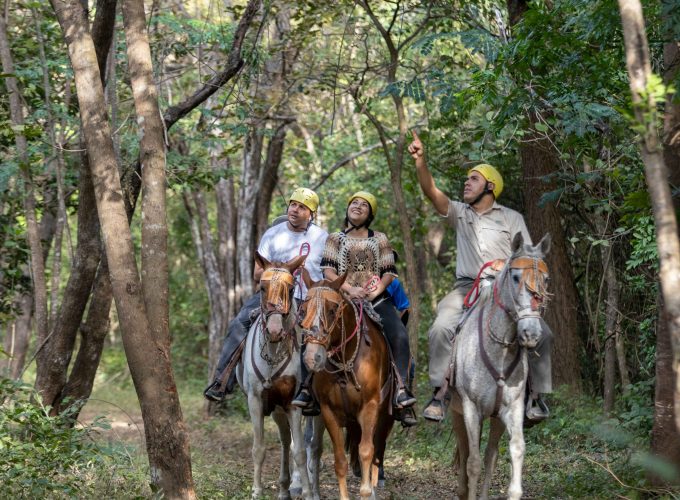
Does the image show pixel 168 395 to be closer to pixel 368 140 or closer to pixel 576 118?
pixel 576 118

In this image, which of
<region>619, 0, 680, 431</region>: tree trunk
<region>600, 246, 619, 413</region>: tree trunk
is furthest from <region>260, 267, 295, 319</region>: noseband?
<region>600, 246, 619, 413</region>: tree trunk

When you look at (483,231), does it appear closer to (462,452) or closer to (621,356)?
(462,452)

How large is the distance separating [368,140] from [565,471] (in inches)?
607

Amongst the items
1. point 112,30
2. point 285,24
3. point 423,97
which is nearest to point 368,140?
point 285,24

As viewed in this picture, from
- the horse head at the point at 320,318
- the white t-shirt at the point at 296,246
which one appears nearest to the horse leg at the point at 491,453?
the horse head at the point at 320,318

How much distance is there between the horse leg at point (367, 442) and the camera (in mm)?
8234

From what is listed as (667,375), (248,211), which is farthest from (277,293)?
(248,211)

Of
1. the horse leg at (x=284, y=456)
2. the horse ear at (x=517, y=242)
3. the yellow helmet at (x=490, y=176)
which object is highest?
the yellow helmet at (x=490, y=176)

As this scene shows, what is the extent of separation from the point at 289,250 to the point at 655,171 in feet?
17.2

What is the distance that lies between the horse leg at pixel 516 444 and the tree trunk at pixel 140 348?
271 cm

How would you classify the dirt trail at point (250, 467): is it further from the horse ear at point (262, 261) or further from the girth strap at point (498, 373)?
the girth strap at point (498, 373)

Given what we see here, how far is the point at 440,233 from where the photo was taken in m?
22.3

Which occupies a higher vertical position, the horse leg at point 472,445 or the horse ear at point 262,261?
the horse ear at point 262,261

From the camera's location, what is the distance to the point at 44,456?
821cm
